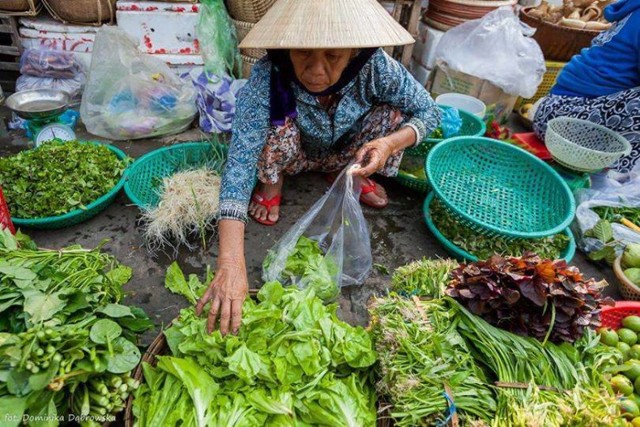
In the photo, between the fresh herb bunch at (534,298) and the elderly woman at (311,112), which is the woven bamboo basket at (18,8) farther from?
the fresh herb bunch at (534,298)

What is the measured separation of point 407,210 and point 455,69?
1.87m

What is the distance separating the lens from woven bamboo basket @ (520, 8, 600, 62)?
14.5 feet

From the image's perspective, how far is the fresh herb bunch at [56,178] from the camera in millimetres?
2486

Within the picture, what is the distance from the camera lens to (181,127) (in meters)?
3.73

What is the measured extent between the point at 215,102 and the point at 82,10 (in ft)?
4.96

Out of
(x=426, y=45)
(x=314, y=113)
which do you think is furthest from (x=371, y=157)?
(x=426, y=45)

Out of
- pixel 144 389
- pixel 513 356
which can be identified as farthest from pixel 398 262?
pixel 144 389

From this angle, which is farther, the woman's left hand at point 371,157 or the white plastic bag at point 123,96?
the white plastic bag at point 123,96

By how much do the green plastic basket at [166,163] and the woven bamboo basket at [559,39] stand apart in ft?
12.9

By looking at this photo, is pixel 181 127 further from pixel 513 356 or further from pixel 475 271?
pixel 513 356

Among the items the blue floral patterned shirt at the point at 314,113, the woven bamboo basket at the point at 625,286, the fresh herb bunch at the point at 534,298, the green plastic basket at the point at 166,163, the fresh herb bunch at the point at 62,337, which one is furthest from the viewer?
the green plastic basket at the point at 166,163

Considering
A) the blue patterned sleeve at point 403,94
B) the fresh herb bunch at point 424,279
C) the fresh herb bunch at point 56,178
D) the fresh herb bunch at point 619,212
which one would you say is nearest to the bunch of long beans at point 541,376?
the fresh herb bunch at point 424,279

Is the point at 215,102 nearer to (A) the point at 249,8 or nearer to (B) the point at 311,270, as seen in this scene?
(A) the point at 249,8

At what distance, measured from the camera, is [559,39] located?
450cm
